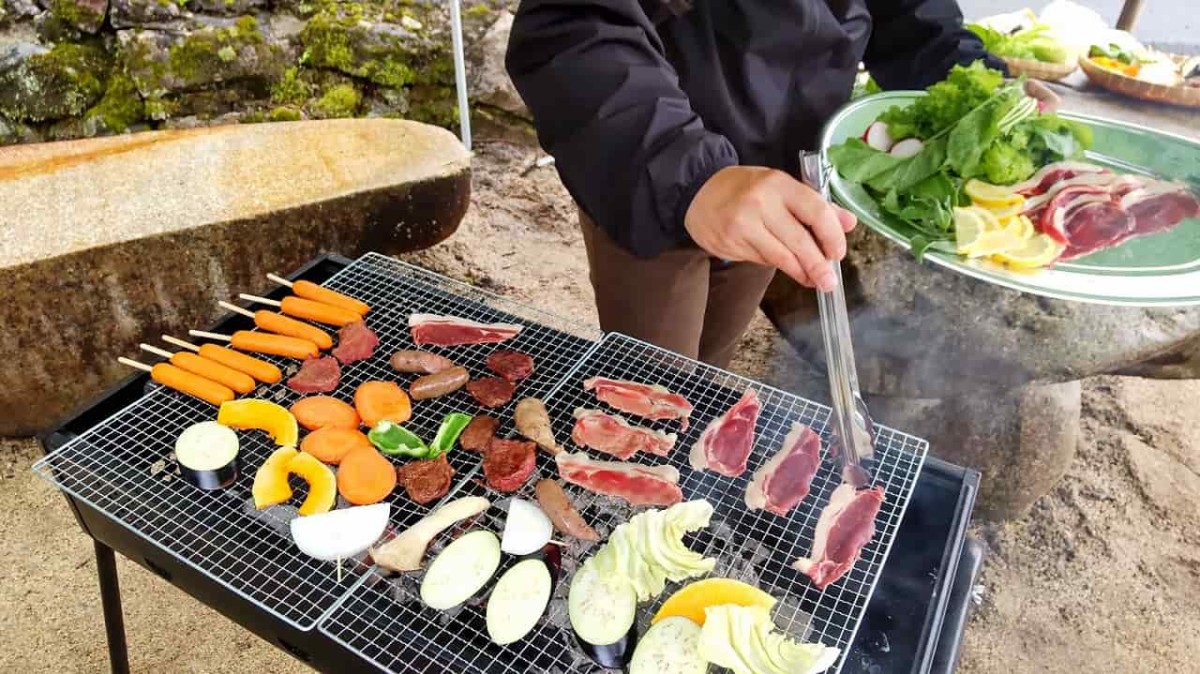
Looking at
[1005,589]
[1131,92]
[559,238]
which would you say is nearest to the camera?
[1005,589]

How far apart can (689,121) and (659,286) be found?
78cm

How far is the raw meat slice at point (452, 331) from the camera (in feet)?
8.77

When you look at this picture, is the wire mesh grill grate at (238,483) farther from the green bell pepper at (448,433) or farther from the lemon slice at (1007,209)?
the lemon slice at (1007,209)

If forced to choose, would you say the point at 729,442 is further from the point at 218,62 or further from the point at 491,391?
the point at 218,62

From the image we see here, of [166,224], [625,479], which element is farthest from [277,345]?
[166,224]

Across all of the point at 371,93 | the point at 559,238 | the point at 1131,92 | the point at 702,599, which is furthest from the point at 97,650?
the point at 1131,92

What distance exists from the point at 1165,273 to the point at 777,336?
3.33 metres

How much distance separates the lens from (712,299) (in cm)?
318

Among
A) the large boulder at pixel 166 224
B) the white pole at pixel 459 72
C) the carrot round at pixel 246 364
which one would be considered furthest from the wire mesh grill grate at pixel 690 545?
the white pole at pixel 459 72

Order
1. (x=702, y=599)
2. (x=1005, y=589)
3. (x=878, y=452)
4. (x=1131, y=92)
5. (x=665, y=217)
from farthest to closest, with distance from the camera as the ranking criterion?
(x=1131, y=92)
(x=1005, y=589)
(x=878, y=452)
(x=665, y=217)
(x=702, y=599)

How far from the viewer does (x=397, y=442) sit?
225 cm

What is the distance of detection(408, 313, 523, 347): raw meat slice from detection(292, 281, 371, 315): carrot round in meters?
0.19

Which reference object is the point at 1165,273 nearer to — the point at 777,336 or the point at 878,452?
the point at 878,452

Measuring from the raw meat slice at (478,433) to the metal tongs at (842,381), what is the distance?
0.91 m
